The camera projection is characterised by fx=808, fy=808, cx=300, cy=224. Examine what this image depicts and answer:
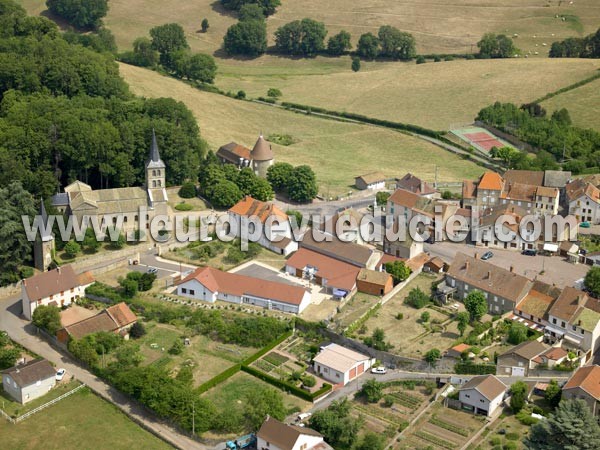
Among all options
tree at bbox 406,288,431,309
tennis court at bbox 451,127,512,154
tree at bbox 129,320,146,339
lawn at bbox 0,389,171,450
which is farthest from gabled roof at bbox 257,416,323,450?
tennis court at bbox 451,127,512,154

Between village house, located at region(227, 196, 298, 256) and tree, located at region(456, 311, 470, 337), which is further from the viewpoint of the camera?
village house, located at region(227, 196, 298, 256)

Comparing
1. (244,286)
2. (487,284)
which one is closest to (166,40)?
(244,286)

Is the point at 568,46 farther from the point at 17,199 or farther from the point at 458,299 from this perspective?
the point at 17,199

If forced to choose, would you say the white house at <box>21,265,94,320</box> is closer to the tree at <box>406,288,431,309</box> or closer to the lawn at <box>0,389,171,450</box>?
the lawn at <box>0,389,171,450</box>

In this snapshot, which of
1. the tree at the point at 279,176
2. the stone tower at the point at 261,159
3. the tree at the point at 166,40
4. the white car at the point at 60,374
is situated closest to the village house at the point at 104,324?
the white car at the point at 60,374

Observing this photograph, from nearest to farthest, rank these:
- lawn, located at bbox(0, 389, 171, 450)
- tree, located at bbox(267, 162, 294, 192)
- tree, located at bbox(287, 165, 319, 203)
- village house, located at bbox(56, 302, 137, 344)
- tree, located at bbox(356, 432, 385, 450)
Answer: tree, located at bbox(356, 432, 385, 450) → lawn, located at bbox(0, 389, 171, 450) → village house, located at bbox(56, 302, 137, 344) → tree, located at bbox(287, 165, 319, 203) → tree, located at bbox(267, 162, 294, 192)

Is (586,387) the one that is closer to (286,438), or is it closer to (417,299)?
(417,299)

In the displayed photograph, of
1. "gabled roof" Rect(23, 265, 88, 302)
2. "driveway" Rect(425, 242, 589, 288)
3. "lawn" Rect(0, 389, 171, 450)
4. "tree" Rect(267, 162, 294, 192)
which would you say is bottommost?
"lawn" Rect(0, 389, 171, 450)

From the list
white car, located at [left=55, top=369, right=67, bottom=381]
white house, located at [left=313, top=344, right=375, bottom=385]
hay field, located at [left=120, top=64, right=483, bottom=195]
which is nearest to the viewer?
white house, located at [left=313, top=344, right=375, bottom=385]

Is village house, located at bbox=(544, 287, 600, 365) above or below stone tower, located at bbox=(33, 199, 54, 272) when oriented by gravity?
below
